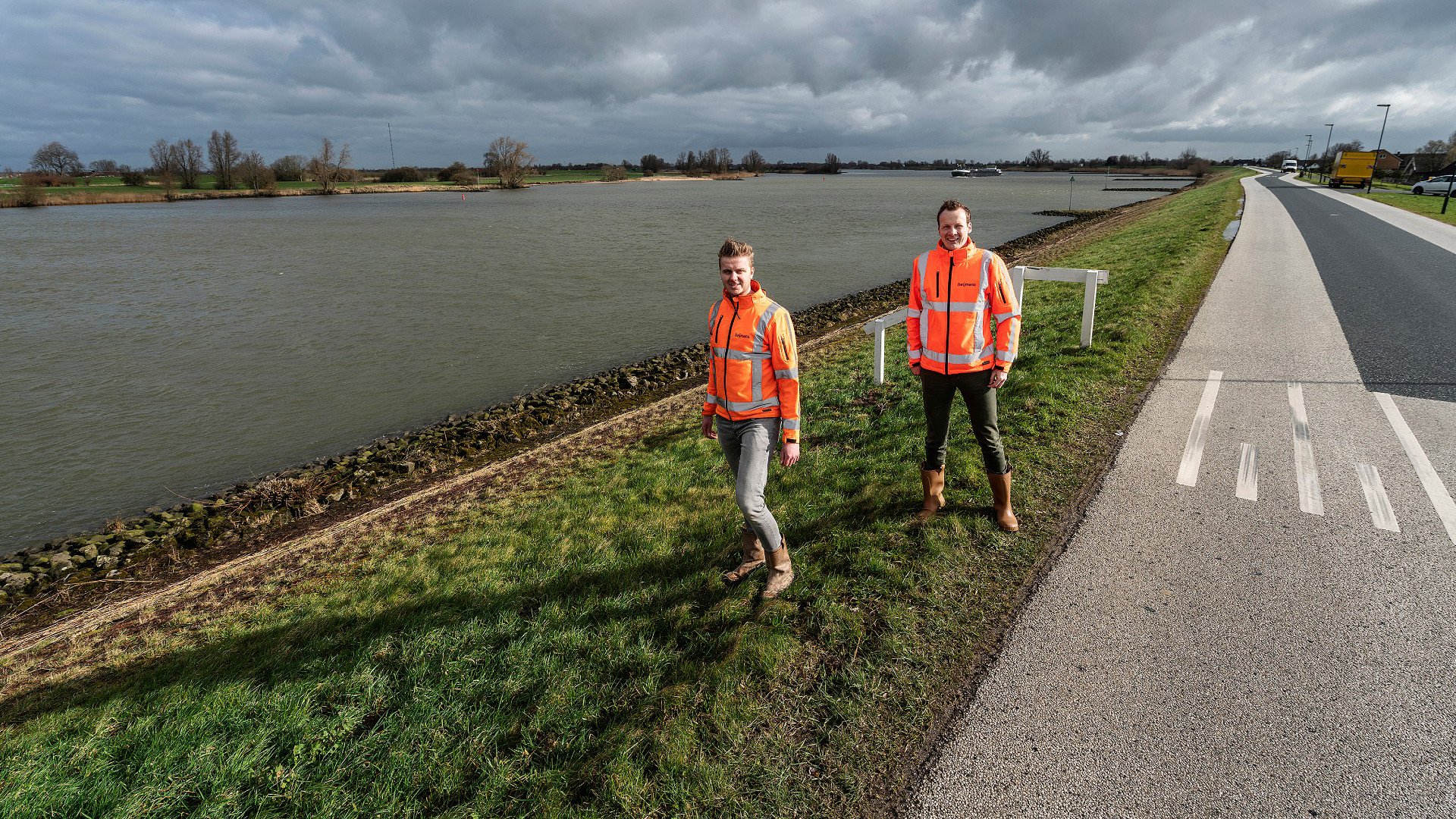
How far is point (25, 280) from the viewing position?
26.2 metres

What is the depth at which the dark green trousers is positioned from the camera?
14.8ft

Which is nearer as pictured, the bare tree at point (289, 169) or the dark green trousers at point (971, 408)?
the dark green trousers at point (971, 408)

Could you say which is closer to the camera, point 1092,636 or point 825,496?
point 1092,636

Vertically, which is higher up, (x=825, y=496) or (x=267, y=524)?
(x=825, y=496)

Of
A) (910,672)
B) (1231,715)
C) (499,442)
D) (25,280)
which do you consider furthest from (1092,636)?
(25,280)

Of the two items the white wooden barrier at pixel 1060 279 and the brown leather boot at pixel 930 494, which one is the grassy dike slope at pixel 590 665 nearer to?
the brown leather boot at pixel 930 494

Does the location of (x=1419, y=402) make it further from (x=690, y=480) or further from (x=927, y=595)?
(x=690, y=480)

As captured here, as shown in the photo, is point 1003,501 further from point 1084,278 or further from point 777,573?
point 1084,278

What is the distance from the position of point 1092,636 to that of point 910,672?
108 centimetres

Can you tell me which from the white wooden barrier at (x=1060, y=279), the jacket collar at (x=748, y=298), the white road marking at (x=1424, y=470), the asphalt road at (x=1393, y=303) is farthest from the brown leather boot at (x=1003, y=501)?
the asphalt road at (x=1393, y=303)

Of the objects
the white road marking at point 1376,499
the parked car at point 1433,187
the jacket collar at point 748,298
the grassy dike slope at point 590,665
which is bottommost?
the grassy dike slope at point 590,665

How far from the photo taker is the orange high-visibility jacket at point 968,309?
4379mm

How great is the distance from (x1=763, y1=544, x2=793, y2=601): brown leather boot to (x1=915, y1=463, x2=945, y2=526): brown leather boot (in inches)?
48.8

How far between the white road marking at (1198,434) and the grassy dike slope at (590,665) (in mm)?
634
